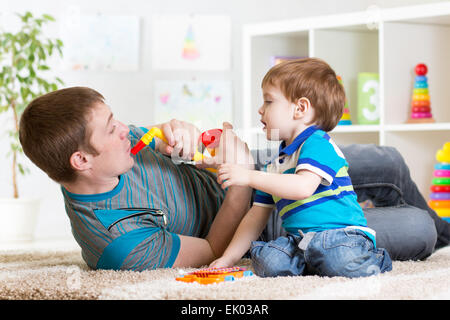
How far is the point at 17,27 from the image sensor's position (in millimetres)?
2555

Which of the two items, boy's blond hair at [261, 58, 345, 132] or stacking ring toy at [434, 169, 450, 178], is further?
stacking ring toy at [434, 169, 450, 178]

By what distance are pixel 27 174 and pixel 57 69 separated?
1.57 ft

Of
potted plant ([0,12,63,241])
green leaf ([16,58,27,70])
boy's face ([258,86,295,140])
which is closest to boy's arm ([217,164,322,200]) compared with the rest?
boy's face ([258,86,295,140])

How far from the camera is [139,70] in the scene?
2.64 meters

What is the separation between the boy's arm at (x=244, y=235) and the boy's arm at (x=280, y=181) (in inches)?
6.5

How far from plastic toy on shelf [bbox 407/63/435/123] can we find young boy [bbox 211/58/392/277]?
1.15 m

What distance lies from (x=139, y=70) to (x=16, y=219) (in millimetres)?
850

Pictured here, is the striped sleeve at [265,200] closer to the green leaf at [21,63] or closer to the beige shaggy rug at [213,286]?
the beige shaggy rug at [213,286]

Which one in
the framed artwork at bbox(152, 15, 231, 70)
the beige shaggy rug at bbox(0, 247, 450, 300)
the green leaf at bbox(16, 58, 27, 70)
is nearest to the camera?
the beige shaggy rug at bbox(0, 247, 450, 300)

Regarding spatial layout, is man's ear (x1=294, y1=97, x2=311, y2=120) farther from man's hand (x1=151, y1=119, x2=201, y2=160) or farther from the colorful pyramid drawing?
the colorful pyramid drawing

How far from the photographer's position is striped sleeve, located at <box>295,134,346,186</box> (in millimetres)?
1014

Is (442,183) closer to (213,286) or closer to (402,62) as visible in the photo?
(402,62)

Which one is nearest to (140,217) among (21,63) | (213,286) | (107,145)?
(107,145)
